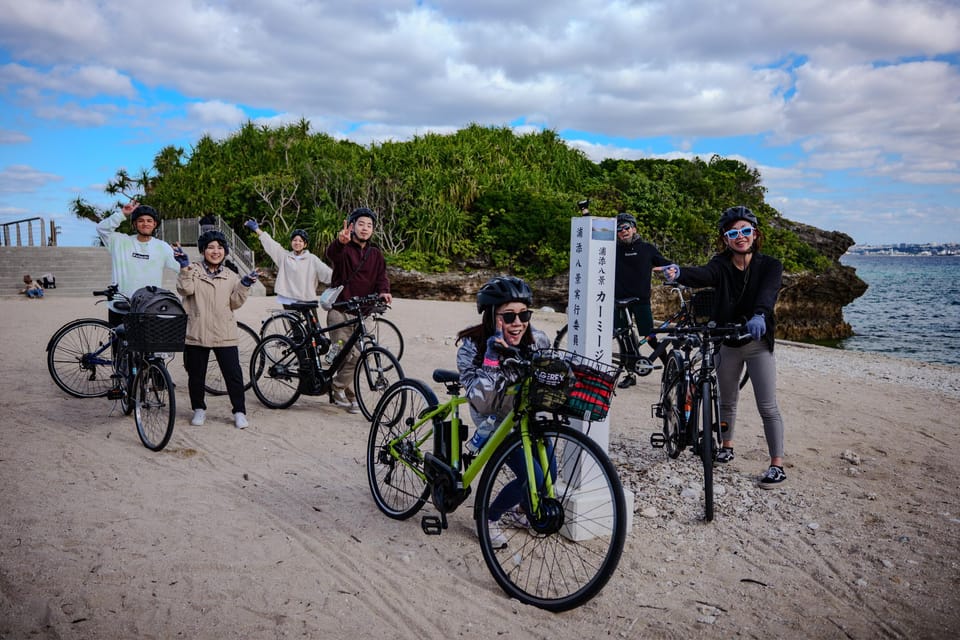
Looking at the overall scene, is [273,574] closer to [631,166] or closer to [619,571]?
[619,571]

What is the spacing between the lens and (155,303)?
213 inches

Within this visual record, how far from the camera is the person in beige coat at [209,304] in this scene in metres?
5.89

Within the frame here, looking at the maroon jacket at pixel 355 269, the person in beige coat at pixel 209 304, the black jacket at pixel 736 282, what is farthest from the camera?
the maroon jacket at pixel 355 269

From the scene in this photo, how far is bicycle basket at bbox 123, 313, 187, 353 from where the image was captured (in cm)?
533

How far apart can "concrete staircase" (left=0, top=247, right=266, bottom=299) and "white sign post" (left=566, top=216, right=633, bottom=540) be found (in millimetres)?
16360

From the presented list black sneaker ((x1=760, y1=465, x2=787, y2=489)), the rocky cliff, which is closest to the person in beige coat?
black sneaker ((x1=760, y1=465, x2=787, y2=489))

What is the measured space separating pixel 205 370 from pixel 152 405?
579 mm

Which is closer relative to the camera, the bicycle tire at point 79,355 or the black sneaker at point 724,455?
the black sneaker at point 724,455

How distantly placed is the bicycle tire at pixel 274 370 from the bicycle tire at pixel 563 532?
3.57 metres


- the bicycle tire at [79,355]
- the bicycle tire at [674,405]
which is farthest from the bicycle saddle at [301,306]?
the bicycle tire at [674,405]

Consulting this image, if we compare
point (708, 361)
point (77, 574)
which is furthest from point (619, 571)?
point (77, 574)

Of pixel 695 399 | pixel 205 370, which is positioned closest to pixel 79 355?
pixel 205 370

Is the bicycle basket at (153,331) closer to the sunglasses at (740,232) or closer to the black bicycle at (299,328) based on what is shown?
the black bicycle at (299,328)

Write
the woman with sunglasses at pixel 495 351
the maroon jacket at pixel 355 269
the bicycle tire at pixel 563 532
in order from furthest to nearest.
→ the maroon jacket at pixel 355 269, the woman with sunglasses at pixel 495 351, the bicycle tire at pixel 563 532
